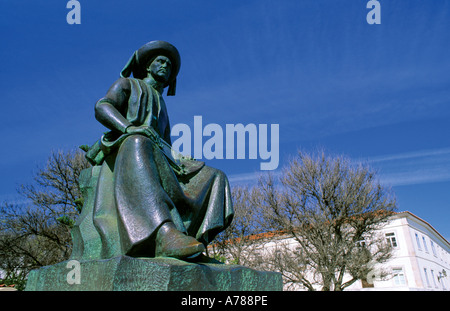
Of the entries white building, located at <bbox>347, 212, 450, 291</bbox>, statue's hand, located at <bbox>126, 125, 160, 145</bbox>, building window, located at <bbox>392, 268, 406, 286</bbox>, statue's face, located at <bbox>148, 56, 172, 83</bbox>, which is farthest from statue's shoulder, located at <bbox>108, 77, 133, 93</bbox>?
building window, located at <bbox>392, 268, 406, 286</bbox>

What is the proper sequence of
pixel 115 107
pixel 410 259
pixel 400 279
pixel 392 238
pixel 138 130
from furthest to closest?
pixel 392 238 < pixel 400 279 < pixel 410 259 < pixel 115 107 < pixel 138 130

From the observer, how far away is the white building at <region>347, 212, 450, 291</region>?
96.4ft

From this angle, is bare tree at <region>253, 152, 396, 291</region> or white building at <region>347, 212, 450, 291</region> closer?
bare tree at <region>253, 152, 396, 291</region>

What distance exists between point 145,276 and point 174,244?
263mm

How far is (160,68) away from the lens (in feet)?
11.9

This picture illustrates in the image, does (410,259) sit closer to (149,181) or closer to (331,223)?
(331,223)

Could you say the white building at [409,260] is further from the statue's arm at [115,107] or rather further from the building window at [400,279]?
the statue's arm at [115,107]

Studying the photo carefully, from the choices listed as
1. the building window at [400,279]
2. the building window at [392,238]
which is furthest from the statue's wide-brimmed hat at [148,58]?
the building window at [392,238]

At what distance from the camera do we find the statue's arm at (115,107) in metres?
2.84

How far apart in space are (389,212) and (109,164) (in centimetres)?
1802

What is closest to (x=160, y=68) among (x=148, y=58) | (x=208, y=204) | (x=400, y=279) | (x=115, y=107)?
(x=148, y=58)

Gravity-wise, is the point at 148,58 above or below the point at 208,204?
above

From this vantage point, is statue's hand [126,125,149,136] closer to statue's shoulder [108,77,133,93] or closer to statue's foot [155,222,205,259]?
statue's shoulder [108,77,133,93]
